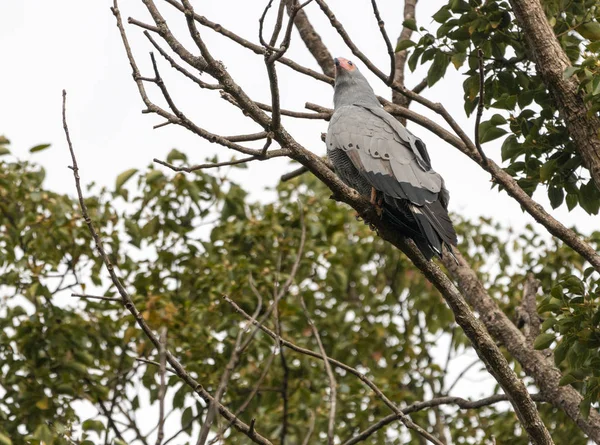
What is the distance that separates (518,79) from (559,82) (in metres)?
0.46

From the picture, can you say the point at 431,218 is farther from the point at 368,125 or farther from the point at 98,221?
the point at 98,221

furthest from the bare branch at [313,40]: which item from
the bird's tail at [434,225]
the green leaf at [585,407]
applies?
the green leaf at [585,407]

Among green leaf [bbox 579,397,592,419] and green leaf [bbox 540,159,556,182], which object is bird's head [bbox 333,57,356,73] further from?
green leaf [bbox 579,397,592,419]

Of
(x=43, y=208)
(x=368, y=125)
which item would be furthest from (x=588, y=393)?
(x=43, y=208)

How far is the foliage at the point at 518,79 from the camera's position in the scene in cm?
414

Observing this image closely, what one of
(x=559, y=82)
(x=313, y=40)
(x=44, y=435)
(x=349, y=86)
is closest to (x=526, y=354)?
(x=559, y=82)

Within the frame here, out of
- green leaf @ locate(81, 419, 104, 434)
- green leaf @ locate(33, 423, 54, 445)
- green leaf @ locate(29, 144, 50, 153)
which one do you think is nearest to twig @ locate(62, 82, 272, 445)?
green leaf @ locate(33, 423, 54, 445)

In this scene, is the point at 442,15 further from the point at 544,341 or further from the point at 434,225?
the point at 544,341

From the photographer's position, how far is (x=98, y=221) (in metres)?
6.50

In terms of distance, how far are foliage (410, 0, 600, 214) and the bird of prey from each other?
1.35 feet

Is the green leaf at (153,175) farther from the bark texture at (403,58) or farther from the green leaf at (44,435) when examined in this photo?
the green leaf at (44,435)

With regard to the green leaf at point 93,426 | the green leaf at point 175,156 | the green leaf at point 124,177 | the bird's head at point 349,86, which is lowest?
the green leaf at point 93,426

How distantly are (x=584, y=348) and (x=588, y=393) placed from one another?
8.3 inches

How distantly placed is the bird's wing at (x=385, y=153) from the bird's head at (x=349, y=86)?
41 centimetres
